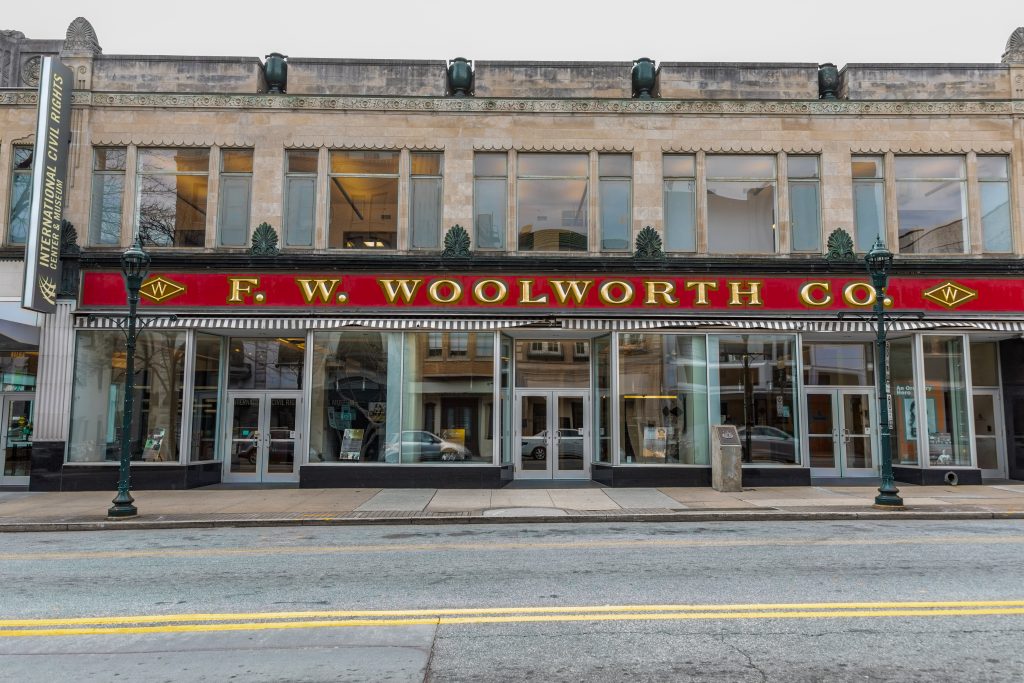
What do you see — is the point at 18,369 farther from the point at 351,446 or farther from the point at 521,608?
the point at 521,608

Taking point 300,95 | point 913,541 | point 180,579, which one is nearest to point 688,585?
point 913,541

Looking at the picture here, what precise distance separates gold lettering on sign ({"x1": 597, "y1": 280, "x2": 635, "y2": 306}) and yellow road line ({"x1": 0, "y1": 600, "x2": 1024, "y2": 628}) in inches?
443

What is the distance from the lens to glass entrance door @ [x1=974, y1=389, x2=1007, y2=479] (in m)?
18.0

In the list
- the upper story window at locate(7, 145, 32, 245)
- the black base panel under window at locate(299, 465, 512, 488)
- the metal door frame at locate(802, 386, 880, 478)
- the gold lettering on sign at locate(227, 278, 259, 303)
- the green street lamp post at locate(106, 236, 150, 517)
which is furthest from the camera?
the metal door frame at locate(802, 386, 880, 478)

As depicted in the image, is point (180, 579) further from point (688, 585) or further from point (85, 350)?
point (85, 350)

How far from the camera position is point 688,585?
733 centimetres

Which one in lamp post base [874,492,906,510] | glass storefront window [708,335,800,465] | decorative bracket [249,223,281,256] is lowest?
lamp post base [874,492,906,510]

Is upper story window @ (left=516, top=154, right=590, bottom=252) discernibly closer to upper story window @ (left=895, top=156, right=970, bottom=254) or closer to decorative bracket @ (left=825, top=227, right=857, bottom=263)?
decorative bracket @ (left=825, top=227, right=857, bottom=263)

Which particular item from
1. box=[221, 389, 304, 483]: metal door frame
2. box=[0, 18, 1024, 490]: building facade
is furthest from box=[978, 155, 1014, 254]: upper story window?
box=[221, 389, 304, 483]: metal door frame

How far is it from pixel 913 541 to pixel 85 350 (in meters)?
17.8

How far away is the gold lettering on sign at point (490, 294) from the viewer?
56.6 feet

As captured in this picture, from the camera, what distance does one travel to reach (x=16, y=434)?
1755 cm

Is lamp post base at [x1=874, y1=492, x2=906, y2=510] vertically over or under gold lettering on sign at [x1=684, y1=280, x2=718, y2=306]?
under

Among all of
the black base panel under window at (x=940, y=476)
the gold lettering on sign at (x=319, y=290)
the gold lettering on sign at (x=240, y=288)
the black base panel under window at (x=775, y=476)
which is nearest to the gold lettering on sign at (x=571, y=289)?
the gold lettering on sign at (x=319, y=290)
